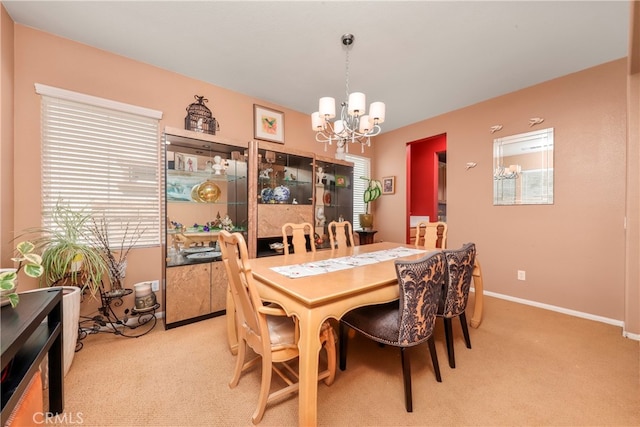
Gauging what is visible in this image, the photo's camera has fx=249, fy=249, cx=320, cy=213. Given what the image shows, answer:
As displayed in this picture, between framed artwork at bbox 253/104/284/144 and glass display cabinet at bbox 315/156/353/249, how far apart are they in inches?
26.8

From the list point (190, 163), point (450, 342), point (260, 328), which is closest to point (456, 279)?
point (450, 342)

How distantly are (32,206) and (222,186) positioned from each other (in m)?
1.59

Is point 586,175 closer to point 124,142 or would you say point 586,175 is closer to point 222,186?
point 222,186

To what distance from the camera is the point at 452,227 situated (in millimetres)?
3826

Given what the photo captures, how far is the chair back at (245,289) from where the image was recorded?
1.24m

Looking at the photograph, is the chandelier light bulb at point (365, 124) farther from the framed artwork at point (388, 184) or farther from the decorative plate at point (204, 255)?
the framed artwork at point (388, 184)

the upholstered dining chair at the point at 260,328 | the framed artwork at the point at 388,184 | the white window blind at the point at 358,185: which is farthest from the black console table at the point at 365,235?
the upholstered dining chair at the point at 260,328

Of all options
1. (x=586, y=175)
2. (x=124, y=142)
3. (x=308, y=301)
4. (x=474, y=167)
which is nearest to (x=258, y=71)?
(x=124, y=142)

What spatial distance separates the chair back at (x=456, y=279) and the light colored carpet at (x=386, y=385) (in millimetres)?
441

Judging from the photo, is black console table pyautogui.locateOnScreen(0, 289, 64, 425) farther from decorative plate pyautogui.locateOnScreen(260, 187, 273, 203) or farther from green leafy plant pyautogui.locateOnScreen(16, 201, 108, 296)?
decorative plate pyautogui.locateOnScreen(260, 187, 273, 203)

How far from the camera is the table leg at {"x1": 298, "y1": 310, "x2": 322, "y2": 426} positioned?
1.19 m

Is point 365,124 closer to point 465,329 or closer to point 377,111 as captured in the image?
point 377,111
